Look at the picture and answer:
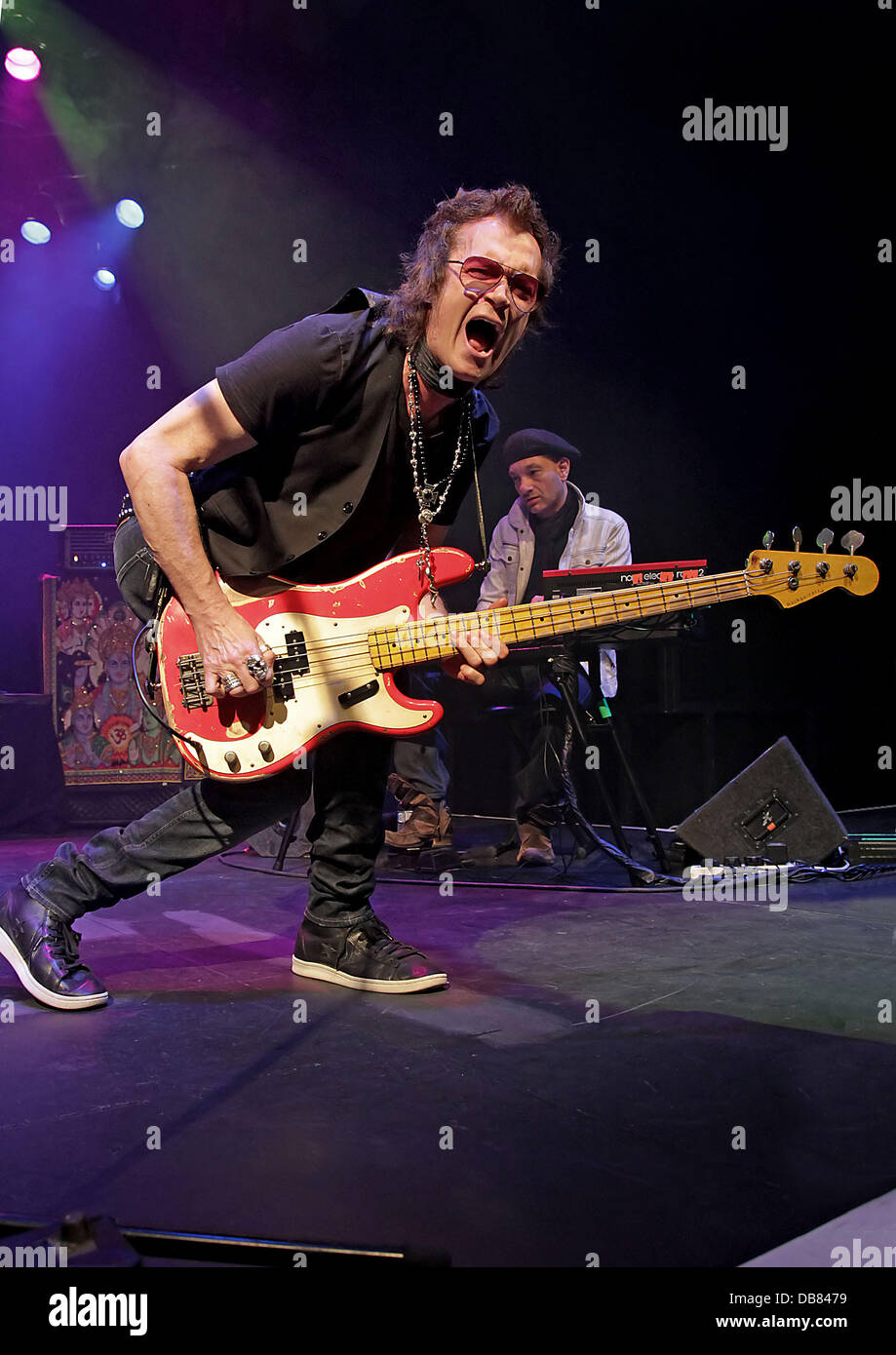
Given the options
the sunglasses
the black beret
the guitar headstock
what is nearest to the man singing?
the sunglasses

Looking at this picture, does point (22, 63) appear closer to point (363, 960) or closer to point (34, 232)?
point (34, 232)

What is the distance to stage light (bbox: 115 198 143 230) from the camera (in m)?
6.75

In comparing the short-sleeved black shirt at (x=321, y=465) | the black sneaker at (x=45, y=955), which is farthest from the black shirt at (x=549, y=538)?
the black sneaker at (x=45, y=955)

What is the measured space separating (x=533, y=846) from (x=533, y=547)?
1.94 meters

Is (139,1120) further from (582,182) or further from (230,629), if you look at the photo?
(582,182)

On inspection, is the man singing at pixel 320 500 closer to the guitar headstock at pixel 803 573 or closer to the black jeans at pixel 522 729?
the guitar headstock at pixel 803 573

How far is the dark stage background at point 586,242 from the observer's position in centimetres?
577

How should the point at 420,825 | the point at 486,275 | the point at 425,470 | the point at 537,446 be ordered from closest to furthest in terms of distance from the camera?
1. the point at 486,275
2. the point at 425,470
3. the point at 420,825
4. the point at 537,446

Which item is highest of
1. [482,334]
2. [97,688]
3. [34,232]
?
[34,232]

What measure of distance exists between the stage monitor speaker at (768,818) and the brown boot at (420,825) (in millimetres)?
1328

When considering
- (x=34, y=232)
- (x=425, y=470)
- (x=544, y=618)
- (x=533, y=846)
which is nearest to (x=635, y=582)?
(x=533, y=846)

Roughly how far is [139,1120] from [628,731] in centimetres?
505

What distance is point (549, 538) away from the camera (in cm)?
586

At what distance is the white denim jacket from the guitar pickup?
127 inches
